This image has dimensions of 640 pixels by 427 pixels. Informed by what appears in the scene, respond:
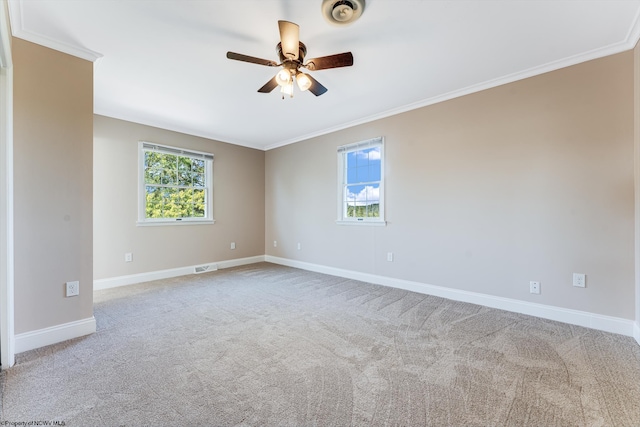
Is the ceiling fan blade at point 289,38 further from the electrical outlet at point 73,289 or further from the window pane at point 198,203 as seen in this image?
the window pane at point 198,203

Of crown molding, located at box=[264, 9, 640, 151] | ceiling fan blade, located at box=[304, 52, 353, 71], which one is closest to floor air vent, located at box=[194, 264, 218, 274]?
crown molding, located at box=[264, 9, 640, 151]

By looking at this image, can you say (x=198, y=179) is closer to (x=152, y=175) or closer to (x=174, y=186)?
(x=174, y=186)

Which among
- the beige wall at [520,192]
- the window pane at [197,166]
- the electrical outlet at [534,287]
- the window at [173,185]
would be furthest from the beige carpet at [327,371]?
the window pane at [197,166]

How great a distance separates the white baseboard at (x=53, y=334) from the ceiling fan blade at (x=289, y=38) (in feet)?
9.63

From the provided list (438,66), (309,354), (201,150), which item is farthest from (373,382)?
(201,150)

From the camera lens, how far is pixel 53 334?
7.47 ft

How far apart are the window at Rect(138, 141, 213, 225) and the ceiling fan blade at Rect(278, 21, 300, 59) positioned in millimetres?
3333

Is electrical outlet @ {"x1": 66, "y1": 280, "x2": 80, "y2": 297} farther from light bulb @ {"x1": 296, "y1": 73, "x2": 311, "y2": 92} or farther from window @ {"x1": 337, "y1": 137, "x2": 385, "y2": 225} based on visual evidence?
window @ {"x1": 337, "y1": 137, "x2": 385, "y2": 225}

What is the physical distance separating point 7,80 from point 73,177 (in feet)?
2.61

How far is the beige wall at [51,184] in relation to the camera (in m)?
2.15

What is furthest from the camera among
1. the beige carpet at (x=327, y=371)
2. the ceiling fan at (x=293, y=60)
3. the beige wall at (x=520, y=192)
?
the beige wall at (x=520, y=192)

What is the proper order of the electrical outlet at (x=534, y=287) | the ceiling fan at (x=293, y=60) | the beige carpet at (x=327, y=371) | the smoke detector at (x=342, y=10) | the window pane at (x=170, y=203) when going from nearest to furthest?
1. the beige carpet at (x=327, y=371)
2. the smoke detector at (x=342, y=10)
3. the ceiling fan at (x=293, y=60)
4. the electrical outlet at (x=534, y=287)
5. the window pane at (x=170, y=203)

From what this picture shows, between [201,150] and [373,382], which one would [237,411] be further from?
[201,150]

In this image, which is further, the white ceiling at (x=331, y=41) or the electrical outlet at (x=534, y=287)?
the electrical outlet at (x=534, y=287)
